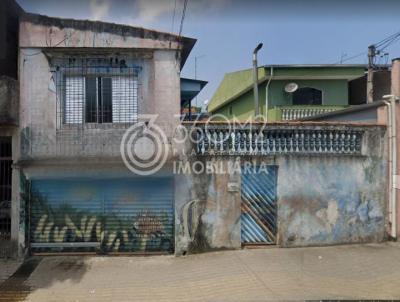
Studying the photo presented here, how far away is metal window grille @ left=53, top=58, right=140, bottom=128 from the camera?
8734 mm

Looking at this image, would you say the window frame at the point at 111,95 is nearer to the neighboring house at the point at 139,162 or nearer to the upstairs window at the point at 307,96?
the neighboring house at the point at 139,162

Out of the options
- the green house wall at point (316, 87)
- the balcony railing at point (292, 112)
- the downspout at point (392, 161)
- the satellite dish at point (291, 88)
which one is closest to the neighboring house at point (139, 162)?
the downspout at point (392, 161)

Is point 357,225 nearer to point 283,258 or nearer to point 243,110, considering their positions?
point 283,258

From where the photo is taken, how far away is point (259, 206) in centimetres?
882

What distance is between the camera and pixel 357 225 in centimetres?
898

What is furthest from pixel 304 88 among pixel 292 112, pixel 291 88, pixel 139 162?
pixel 139 162

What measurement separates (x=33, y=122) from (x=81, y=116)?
3.45 feet

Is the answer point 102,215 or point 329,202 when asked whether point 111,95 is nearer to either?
point 102,215

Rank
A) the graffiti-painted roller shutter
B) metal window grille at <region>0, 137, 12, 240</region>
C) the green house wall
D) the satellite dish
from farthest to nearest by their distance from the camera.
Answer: the green house wall
the satellite dish
metal window grille at <region>0, 137, 12, 240</region>
the graffiti-painted roller shutter

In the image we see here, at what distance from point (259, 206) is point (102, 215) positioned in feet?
11.9

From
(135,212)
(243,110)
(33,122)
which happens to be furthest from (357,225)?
(243,110)

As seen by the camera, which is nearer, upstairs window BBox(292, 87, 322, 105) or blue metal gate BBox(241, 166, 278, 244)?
blue metal gate BBox(241, 166, 278, 244)

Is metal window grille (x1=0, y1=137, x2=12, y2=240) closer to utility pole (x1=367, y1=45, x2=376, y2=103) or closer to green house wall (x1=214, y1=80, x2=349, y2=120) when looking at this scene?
green house wall (x1=214, y1=80, x2=349, y2=120)

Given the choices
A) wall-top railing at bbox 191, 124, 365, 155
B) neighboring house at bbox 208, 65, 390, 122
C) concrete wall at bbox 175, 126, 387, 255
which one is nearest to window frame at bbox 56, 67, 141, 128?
wall-top railing at bbox 191, 124, 365, 155
